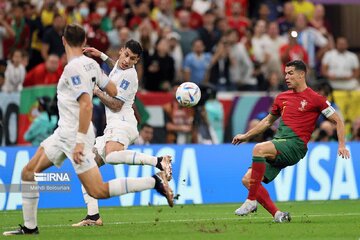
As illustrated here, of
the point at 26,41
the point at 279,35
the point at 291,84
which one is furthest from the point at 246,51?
the point at 291,84

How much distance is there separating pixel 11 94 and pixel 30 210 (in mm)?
8999

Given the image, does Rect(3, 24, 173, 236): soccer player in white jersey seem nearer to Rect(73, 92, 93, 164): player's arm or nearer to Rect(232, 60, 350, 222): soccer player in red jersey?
Rect(73, 92, 93, 164): player's arm

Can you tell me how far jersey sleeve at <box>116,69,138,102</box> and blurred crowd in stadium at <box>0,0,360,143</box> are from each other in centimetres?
625

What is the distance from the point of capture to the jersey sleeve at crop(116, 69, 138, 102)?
1498 centimetres

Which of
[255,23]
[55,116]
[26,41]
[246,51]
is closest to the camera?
[55,116]

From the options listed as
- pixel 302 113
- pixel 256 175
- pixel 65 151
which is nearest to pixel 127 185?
pixel 65 151

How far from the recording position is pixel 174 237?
12.5 m

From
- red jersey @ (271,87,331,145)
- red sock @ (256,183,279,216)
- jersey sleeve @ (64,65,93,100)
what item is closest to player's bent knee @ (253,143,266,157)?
red jersey @ (271,87,331,145)

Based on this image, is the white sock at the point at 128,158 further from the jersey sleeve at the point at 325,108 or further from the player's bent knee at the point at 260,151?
the jersey sleeve at the point at 325,108

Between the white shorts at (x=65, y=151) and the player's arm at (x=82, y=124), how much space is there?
0.61 feet

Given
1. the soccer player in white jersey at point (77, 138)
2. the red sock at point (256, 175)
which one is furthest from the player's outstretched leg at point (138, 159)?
the red sock at point (256, 175)

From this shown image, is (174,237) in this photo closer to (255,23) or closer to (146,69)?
(146,69)

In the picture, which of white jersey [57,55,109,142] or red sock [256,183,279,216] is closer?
white jersey [57,55,109,142]

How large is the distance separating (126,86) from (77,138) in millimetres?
2921
